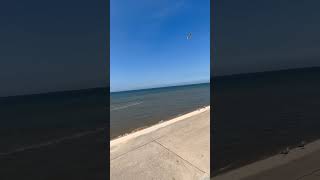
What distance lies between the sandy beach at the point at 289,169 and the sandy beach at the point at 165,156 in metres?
0.77

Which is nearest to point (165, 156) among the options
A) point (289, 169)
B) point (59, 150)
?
point (289, 169)

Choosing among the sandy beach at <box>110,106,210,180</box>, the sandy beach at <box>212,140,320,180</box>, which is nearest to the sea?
the sandy beach at <box>110,106,210,180</box>

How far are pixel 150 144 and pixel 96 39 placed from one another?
3.75 meters

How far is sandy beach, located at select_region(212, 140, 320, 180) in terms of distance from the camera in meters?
3.16

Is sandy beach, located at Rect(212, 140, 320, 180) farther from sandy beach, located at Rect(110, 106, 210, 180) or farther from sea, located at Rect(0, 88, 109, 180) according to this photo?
sea, located at Rect(0, 88, 109, 180)

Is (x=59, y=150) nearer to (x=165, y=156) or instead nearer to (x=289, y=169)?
(x=165, y=156)

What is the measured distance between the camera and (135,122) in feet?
39.5

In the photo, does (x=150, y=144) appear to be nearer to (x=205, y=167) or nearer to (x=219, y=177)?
(x=205, y=167)

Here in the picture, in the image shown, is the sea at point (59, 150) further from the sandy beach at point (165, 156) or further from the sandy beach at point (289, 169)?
the sandy beach at point (289, 169)

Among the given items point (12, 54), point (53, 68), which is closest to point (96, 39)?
point (53, 68)

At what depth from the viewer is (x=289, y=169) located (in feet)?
11.5

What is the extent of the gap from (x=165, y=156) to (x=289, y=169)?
2588 millimetres

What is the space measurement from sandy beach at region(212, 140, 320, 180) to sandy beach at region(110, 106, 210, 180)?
30.1 inches

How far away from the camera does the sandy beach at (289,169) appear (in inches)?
124
